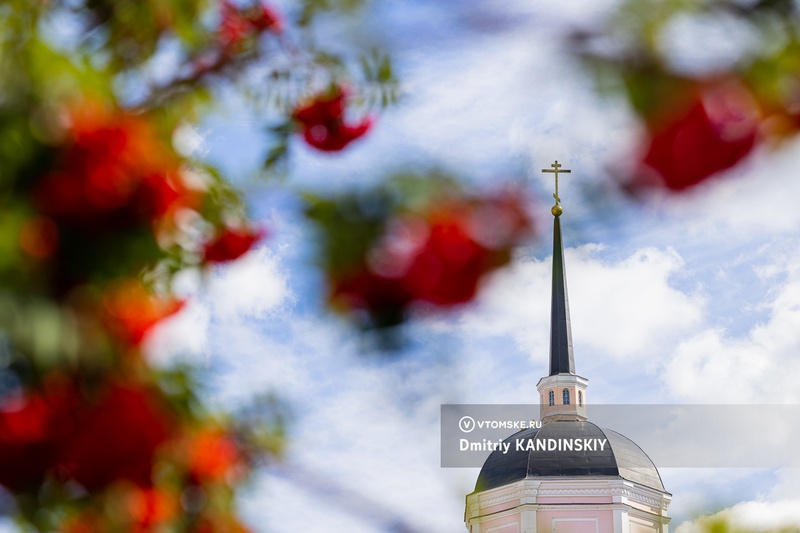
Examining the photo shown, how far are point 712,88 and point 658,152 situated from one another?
0.38 feet

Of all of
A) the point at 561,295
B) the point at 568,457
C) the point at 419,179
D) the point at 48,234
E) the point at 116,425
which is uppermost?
the point at 561,295

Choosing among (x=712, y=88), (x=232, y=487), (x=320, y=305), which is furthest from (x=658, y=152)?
(x=232, y=487)

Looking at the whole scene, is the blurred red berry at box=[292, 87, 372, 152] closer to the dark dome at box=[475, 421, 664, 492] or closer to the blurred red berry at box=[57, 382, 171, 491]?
the blurred red berry at box=[57, 382, 171, 491]

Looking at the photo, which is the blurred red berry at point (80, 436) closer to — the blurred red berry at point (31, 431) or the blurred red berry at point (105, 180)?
the blurred red berry at point (31, 431)

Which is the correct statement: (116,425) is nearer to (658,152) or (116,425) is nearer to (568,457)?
(658,152)

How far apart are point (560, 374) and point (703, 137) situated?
1168 inches

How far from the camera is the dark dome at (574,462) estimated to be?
25.8m

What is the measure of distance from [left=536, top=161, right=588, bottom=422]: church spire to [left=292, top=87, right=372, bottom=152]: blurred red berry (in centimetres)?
2668

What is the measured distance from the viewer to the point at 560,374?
30.5 m

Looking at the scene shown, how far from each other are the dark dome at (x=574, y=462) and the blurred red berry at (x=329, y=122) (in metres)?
23.4

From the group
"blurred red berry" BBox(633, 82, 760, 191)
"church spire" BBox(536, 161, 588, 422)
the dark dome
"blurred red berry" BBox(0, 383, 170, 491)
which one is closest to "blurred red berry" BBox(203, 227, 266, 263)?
"blurred red berry" BBox(0, 383, 170, 491)

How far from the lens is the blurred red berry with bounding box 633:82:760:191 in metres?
1.37

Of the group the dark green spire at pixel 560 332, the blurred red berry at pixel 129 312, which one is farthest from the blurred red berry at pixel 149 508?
the dark green spire at pixel 560 332

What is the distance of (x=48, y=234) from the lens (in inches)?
50.5
